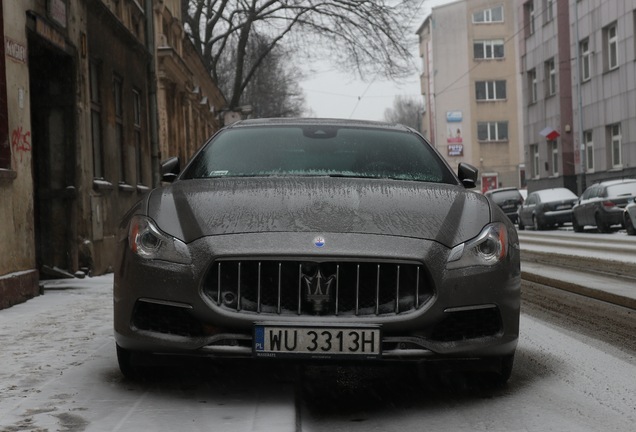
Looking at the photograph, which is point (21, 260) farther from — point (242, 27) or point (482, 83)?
point (482, 83)

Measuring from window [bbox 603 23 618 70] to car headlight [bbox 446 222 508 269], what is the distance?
3095 centimetres

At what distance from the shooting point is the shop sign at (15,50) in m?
9.32

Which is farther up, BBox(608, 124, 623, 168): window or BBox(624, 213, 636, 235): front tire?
BBox(608, 124, 623, 168): window

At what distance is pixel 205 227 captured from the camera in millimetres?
4562

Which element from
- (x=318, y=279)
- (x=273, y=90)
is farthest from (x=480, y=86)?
(x=318, y=279)

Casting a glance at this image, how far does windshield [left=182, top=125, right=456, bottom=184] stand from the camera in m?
5.69

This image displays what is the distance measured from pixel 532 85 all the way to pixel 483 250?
139 ft

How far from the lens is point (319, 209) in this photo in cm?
470

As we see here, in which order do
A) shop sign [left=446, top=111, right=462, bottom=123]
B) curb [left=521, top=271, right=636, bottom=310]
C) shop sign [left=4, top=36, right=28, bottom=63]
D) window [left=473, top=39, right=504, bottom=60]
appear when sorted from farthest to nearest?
shop sign [left=446, top=111, right=462, bottom=123] → window [left=473, top=39, right=504, bottom=60] → shop sign [left=4, top=36, right=28, bottom=63] → curb [left=521, top=271, right=636, bottom=310]

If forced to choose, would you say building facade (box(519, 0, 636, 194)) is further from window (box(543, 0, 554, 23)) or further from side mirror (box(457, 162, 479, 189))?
side mirror (box(457, 162, 479, 189))

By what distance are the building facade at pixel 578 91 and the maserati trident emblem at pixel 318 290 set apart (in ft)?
97.2

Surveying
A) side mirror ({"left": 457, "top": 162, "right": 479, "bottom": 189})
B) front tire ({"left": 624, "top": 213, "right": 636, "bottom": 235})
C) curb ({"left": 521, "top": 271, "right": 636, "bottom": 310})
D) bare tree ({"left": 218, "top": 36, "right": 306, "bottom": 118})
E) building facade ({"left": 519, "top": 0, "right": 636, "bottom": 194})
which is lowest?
curb ({"left": 521, "top": 271, "right": 636, "bottom": 310})

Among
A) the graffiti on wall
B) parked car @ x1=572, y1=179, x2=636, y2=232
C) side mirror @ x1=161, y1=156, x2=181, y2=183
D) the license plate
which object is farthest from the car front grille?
parked car @ x1=572, y1=179, x2=636, y2=232

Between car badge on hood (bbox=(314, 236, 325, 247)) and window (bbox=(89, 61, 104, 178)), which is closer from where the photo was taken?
car badge on hood (bbox=(314, 236, 325, 247))
